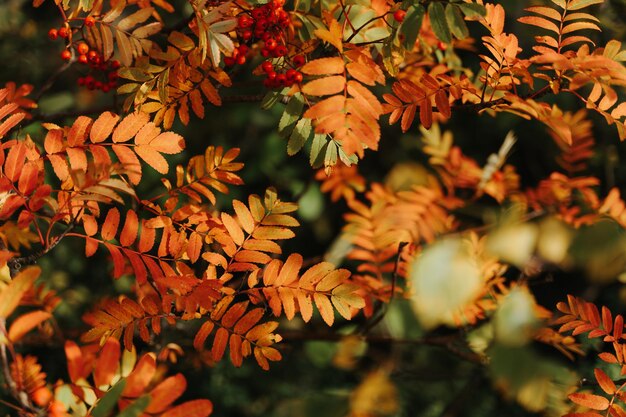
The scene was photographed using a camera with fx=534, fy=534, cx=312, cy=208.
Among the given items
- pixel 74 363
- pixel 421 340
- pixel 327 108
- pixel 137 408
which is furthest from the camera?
pixel 421 340

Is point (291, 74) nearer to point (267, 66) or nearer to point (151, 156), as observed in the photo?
point (267, 66)

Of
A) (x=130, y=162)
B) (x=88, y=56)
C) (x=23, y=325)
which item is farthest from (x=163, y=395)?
(x=88, y=56)

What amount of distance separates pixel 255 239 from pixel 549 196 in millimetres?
1010

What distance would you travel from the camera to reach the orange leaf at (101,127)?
3.18 feet

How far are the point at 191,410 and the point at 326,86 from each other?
0.52 m

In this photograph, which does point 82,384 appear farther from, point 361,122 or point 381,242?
point 381,242

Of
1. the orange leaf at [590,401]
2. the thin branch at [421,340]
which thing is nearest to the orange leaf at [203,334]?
the thin branch at [421,340]

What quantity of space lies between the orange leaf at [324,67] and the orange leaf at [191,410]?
513 millimetres

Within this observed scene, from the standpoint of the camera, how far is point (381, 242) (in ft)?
4.56

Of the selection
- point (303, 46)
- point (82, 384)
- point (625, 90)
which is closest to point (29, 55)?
point (303, 46)

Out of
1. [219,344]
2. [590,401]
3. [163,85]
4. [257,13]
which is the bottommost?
[590,401]

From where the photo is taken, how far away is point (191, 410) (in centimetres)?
70

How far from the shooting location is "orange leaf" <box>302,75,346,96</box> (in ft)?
2.80

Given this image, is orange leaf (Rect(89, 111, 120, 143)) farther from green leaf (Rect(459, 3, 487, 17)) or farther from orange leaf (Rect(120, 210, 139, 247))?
green leaf (Rect(459, 3, 487, 17))
